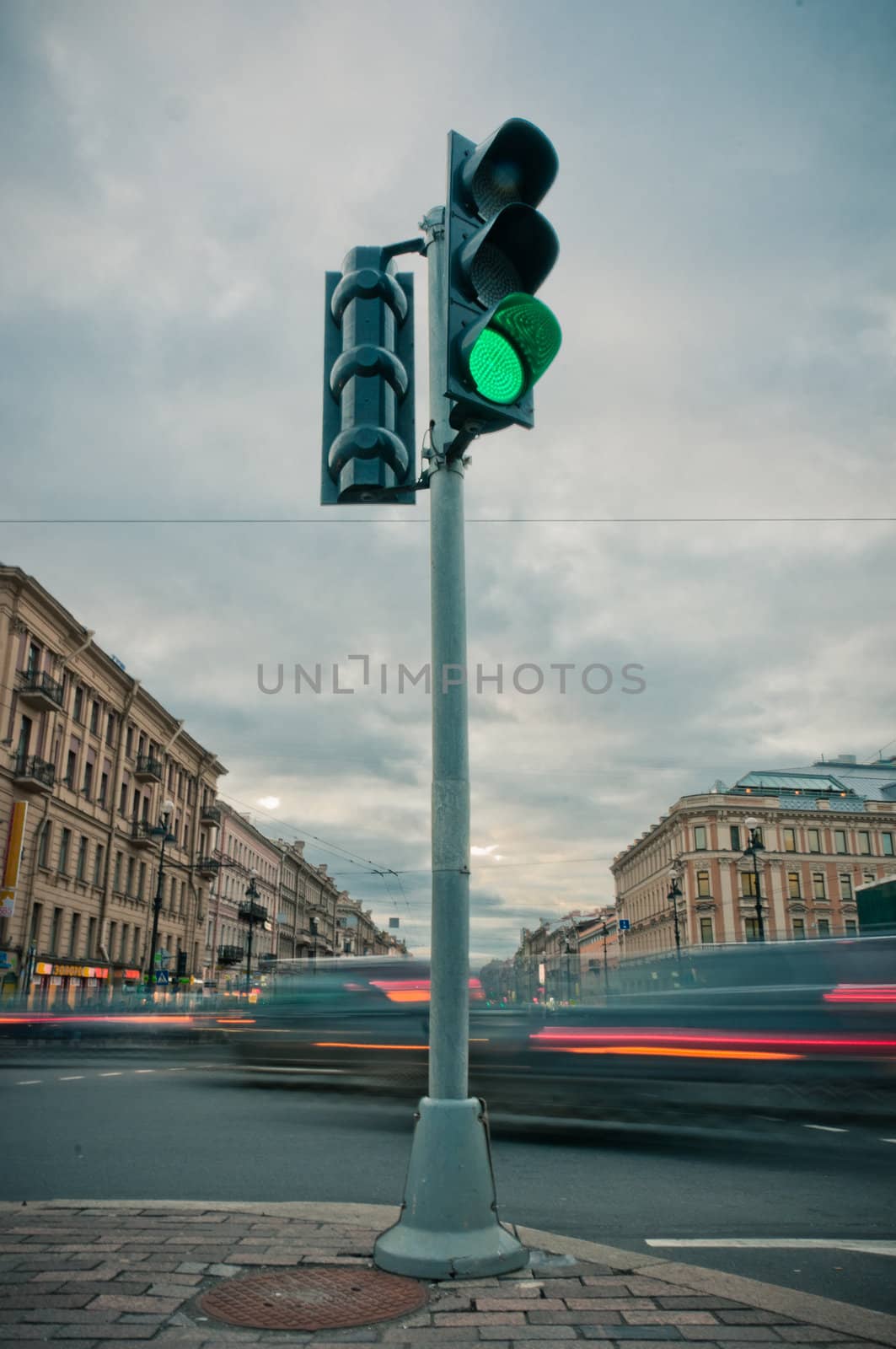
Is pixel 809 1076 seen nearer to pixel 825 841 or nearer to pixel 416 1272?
pixel 416 1272

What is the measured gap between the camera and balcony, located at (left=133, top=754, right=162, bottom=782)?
48719mm

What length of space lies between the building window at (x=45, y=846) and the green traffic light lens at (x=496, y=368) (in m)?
37.6

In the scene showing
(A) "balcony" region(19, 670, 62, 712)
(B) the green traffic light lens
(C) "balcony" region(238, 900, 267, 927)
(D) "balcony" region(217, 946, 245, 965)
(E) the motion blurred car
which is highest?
(A) "balcony" region(19, 670, 62, 712)

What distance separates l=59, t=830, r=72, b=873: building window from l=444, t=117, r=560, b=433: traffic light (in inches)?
1561

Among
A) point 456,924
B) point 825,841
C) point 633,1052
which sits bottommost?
point 633,1052

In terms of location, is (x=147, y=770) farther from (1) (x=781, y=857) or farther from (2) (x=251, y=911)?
(1) (x=781, y=857)

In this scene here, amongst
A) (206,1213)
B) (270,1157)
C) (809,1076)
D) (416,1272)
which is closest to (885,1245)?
(416,1272)

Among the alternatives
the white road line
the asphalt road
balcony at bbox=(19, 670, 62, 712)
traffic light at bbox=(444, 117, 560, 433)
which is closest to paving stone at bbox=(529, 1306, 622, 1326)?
the asphalt road

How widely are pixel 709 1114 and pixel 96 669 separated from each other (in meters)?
36.8

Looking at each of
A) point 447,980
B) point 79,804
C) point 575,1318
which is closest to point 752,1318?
point 575,1318

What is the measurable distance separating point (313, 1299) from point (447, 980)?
1.26 meters

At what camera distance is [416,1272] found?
152 inches

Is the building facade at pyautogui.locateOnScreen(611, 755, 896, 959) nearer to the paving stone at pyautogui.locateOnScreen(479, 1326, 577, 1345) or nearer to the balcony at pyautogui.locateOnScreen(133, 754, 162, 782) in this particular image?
the balcony at pyautogui.locateOnScreen(133, 754, 162, 782)

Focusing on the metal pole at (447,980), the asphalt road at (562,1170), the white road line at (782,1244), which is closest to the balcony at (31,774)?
the asphalt road at (562,1170)
